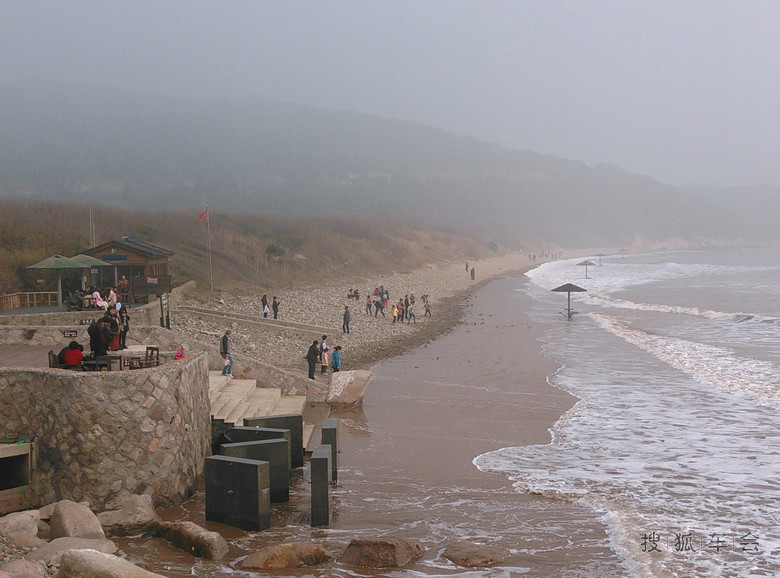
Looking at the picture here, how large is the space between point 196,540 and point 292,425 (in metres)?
4.01

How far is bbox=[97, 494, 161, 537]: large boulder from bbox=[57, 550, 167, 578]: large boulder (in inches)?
87.7

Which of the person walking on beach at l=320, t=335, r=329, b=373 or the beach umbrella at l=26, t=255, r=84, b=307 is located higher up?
the beach umbrella at l=26, t=255, r=84, b=307

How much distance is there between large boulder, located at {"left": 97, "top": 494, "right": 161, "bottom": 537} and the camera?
917 centimetres

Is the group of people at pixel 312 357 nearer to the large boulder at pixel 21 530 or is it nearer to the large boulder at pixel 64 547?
the large boulder at pixel 21 530

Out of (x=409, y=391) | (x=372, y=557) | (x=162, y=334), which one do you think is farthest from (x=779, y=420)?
(x=162, y=334)

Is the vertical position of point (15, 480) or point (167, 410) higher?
point (167, 410)

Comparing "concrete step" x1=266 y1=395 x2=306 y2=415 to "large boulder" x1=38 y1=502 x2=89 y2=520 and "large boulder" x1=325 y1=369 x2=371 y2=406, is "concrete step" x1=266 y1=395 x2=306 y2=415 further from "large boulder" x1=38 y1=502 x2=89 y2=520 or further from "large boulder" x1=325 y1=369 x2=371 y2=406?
"large boulder" x1=38 y1=502 x2=89 y2=520

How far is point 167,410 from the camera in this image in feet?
34.2

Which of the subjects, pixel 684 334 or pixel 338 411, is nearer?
pixel 338 411

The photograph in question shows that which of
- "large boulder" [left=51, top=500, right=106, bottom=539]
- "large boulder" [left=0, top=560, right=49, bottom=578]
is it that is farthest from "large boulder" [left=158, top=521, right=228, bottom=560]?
"large boulder" [left=0, top=560, right=49, bottom=578]

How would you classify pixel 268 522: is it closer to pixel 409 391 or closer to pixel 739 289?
pixel 409 391

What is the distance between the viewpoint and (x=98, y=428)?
388 inches

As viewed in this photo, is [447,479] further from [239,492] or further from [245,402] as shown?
[245,402]

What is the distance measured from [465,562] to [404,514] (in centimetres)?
186
